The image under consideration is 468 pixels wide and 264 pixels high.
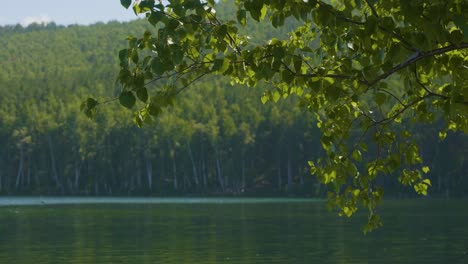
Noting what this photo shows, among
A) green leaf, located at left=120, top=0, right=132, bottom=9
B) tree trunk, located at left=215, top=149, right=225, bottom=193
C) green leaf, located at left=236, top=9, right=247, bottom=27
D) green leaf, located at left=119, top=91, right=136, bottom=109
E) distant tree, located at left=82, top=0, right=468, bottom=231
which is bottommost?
green leaf, located at left=119, top=91, right=136, bottom=109

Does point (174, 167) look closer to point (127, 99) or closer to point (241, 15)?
point (241, 15)

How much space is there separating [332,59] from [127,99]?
2.58m

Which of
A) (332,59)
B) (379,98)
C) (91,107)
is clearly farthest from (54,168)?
(91,107)

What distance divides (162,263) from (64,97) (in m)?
151

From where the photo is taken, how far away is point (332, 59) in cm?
855

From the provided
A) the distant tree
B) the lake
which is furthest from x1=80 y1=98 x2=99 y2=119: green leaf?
the lake

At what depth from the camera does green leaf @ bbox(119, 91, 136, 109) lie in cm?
649

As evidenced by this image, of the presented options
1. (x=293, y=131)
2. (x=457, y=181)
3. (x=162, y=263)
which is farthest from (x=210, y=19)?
(x=293, y=131)

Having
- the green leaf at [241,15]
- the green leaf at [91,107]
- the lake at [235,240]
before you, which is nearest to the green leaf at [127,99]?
the green leaf at [91,107]

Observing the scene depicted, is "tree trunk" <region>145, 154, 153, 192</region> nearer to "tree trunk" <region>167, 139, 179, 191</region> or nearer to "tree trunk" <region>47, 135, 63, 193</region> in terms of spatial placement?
"tree trunk" <region>167, 139, 179, 191</region>

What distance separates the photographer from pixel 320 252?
112 feet

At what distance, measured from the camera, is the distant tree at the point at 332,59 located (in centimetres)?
646

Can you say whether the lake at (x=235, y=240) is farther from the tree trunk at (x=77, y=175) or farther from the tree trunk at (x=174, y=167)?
the tree trunk at (x=77, y=175)

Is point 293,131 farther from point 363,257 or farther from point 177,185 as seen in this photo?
point 363,257
